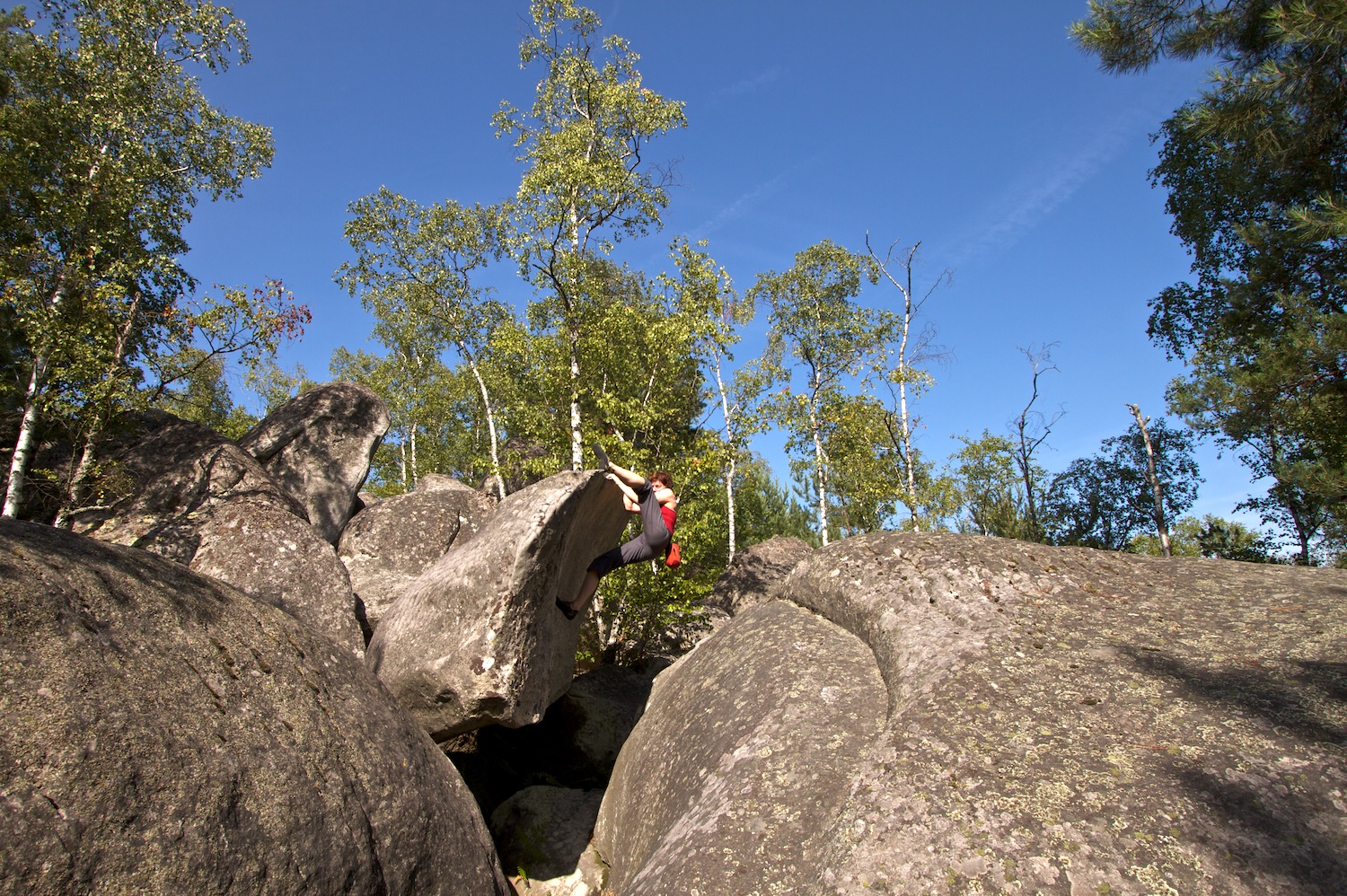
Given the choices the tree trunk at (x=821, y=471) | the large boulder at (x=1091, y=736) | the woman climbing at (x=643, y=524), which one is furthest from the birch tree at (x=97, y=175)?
the tree trunk at (x=821, y=471)

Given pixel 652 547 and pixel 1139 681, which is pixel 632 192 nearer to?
pixel 652 547

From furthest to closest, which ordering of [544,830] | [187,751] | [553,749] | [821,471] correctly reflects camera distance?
[821,471], [553,749], [544,830], [187,751]

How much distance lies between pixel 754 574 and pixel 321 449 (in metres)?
12.3

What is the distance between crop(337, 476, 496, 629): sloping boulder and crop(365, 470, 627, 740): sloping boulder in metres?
7.26

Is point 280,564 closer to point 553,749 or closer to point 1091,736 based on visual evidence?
point 553,749

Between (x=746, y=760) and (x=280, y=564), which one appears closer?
(x=746, y=760)

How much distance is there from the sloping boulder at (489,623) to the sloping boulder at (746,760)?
5.37 feet

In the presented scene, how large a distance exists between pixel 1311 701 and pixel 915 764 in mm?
2404

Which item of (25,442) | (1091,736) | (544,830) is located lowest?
(544,830)

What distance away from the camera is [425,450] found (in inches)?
1672

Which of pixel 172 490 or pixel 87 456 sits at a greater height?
pixel 87 456

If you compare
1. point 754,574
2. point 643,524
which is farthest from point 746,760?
point 754,574

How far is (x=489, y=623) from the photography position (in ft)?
26.5

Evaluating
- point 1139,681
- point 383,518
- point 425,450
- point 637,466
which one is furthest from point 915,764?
point 425,450
